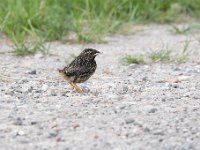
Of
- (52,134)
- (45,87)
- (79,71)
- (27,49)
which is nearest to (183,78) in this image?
(79,71)

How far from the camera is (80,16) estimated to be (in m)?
10.9

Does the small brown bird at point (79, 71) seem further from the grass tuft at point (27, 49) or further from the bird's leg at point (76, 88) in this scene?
the grass tuft at point (27, 49)

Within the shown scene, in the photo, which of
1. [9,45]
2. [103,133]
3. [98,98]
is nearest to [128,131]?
[103,133]

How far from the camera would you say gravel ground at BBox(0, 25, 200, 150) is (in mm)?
5742

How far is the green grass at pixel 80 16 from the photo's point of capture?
34.3ft

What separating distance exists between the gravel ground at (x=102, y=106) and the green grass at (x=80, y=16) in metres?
0.57

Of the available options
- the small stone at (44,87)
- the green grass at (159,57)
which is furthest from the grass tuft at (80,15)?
the small stone at (44,87)

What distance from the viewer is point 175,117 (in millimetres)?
6371

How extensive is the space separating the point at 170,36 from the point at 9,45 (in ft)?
7.50

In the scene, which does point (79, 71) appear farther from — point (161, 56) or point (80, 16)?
point (80, 16)

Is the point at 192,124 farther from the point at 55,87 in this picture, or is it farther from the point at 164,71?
the point at 164,71

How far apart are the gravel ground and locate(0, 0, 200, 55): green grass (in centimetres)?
57

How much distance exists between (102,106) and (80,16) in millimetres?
4280

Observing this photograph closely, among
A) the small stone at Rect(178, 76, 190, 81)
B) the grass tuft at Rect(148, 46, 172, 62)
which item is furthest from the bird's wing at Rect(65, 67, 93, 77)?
the grass tuft at Rect(148, 46, 172, 62)
